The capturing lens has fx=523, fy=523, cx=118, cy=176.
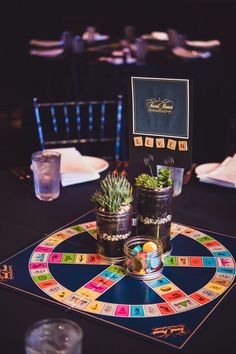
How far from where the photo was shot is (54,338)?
95 cm

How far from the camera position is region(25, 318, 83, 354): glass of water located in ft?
2.94

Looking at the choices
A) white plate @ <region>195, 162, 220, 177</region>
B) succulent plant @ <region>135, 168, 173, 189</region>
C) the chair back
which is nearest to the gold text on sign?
succulent plant @ <region>135, 168, 173, 189</region>

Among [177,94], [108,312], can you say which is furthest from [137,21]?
[108,312]

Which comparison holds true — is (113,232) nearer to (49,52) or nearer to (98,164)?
(98,164)

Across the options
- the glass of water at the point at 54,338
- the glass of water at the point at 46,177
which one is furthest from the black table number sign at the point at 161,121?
the glass of water at the point at 54,338

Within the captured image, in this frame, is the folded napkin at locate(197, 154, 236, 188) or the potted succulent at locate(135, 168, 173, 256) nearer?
the potted succulent at locate(135, 168, 173, 256)

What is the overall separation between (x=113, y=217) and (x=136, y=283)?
6.9 inches

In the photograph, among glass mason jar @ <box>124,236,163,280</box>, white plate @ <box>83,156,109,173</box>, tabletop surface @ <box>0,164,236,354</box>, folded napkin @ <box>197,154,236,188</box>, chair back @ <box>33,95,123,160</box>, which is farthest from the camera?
chair back @ <box>33,95,123,160</box>

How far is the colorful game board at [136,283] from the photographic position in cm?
109

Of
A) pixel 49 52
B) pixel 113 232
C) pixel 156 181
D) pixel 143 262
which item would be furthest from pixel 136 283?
pixel 49 52

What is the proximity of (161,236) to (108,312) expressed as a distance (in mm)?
308

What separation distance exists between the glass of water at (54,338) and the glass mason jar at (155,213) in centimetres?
45

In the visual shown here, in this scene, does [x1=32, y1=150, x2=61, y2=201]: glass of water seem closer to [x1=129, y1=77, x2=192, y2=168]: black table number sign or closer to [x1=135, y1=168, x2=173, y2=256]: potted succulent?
[x1=129, y1=77, x2=192, y2=168]: black table number sign

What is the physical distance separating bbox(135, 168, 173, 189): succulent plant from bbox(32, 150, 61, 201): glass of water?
0.47m
